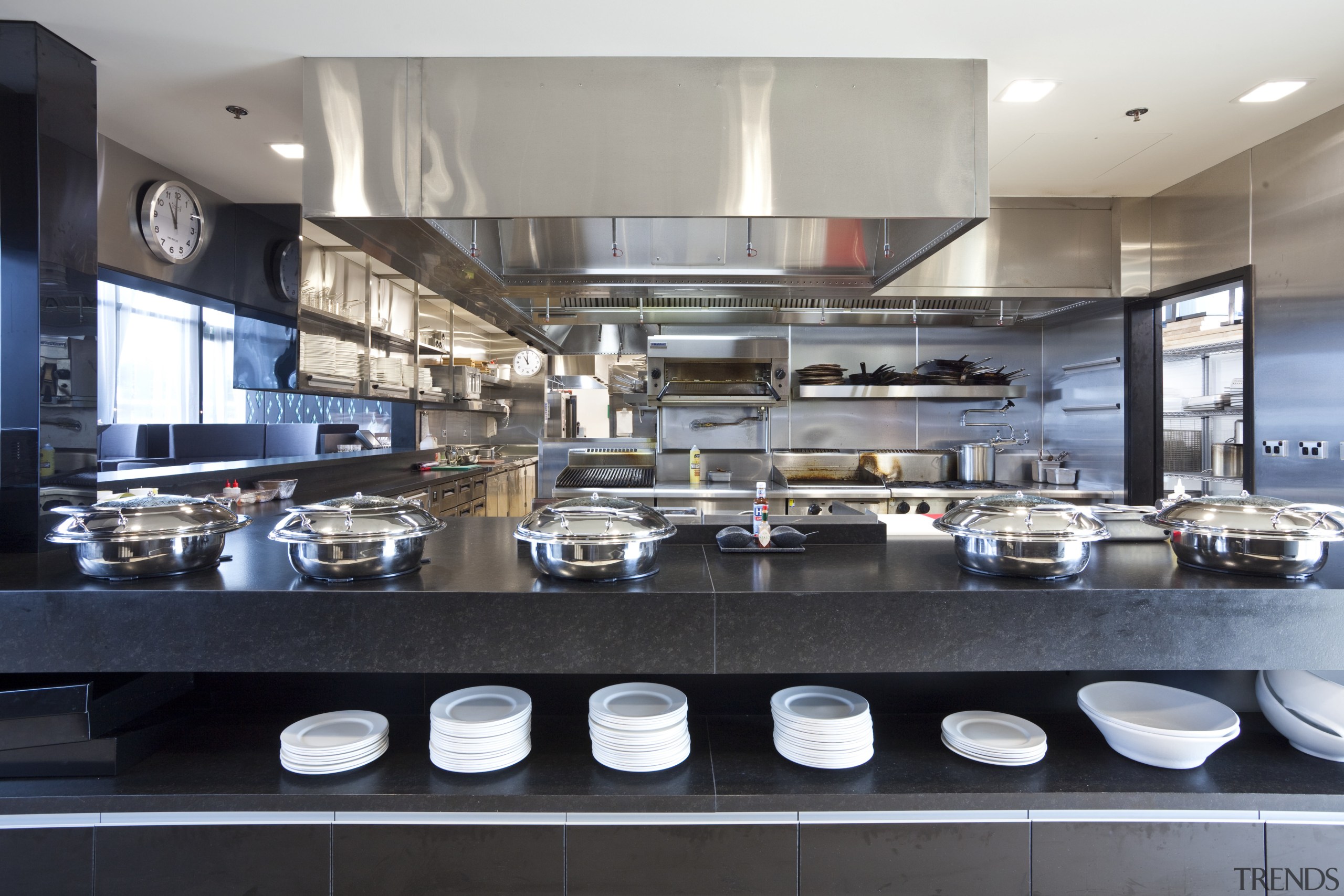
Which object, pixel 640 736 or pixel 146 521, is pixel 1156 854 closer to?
pixel 640 736

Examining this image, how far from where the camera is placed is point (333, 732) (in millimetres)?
1741

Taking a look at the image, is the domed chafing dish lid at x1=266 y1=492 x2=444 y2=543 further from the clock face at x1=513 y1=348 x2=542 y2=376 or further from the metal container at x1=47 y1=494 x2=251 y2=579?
the clock face at x1=513 y1=348 x2=542 y2=376

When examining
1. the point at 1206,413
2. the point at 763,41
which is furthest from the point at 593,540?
the point at 1206,413

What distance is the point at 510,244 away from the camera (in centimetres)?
331

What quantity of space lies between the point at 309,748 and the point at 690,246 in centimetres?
268

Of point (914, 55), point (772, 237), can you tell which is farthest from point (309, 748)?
point (914, 55)

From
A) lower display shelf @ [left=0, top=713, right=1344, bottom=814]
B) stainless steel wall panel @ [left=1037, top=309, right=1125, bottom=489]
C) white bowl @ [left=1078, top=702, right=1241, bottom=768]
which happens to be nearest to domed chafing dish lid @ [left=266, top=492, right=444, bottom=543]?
lower display shelf @ [left=0, top=713, right=1344, bottom=814]

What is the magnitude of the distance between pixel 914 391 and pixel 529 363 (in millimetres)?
6222

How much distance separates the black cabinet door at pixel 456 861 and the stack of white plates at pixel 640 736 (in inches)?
8.0

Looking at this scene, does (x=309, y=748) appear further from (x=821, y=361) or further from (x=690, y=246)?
(x=821, y=361)

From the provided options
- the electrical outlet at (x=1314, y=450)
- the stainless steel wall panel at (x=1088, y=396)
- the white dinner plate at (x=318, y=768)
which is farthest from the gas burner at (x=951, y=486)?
the white dinner plate at (x=318, y=768)

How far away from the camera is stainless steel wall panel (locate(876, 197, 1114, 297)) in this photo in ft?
15.0

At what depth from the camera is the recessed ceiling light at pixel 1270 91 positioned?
9.71ft

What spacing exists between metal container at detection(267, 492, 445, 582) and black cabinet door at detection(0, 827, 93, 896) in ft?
2.52
